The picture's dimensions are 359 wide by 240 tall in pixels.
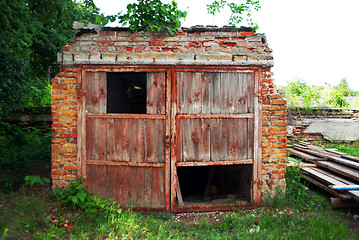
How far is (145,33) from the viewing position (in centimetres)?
413

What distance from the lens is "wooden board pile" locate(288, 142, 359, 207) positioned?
13.7 feet

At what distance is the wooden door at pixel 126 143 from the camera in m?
4.12

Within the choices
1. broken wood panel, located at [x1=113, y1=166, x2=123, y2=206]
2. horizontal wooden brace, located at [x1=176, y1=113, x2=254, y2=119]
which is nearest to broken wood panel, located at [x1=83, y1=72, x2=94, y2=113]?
broken wood panel, located at [x1=113, y1=166, x2=123, y2=206]

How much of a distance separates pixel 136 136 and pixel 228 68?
2.02 m

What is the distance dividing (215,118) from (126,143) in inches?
64.6

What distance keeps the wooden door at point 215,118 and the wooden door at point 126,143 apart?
22 centimetres

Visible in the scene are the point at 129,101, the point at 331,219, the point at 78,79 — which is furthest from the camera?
the point at 129,101

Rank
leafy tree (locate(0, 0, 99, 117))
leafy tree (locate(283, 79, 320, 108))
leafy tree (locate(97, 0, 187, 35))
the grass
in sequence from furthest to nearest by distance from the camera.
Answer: leafy tree (locate(283, 79, 320, 108)), leafy tree (locate(0, 0, 99, 117)), leafy tree (locate(97, 0, 187, 35)), the grass

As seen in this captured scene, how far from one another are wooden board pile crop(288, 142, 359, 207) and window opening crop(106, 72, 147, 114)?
4745 millimetres

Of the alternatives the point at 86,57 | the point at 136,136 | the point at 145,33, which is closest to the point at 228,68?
the point at 145,33

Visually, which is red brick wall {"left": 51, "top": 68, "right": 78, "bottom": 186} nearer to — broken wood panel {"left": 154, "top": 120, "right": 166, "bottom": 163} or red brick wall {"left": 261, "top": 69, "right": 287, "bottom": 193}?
broken wood panel {"left": 154, "top": 120, "right": 166, "bottom": 163}

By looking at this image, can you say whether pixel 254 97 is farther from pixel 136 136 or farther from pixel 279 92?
pixel 136 136

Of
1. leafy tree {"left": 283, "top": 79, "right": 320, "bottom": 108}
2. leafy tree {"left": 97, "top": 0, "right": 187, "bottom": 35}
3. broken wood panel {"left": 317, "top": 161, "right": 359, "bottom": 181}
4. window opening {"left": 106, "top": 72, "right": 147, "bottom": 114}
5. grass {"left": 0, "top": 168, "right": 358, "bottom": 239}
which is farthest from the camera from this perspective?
leafy tree {"left": 283, "top": 79, "right": 320, "bottom": 108}

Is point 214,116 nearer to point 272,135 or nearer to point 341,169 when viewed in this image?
point 272,135
